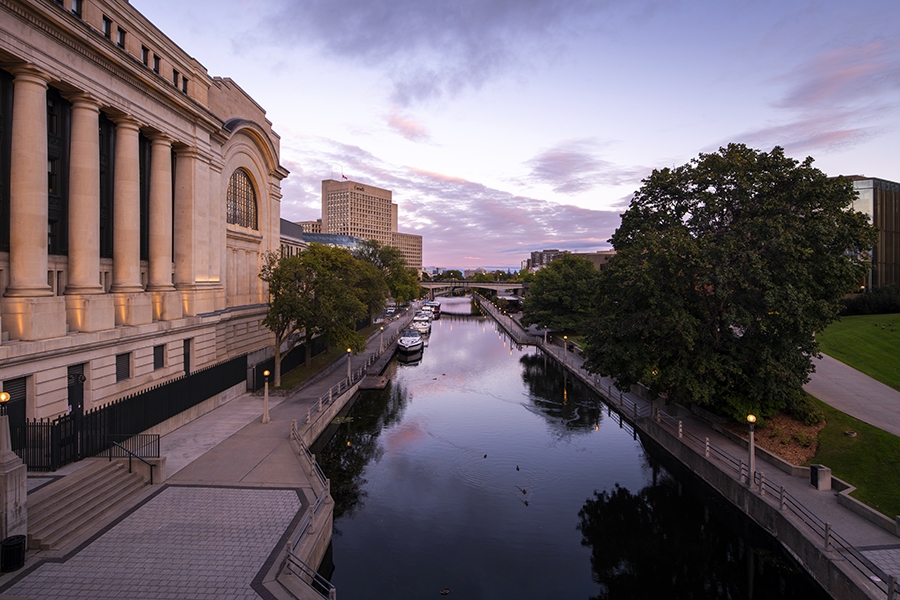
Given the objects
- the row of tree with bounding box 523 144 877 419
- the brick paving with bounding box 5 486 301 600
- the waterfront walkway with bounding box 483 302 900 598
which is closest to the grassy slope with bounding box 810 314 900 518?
the waterfront walkway with bounding box 483 302 900 598

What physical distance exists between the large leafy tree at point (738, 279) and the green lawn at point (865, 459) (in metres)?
2.37

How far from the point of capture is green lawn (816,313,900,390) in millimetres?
33625

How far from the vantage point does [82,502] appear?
53.1 ft

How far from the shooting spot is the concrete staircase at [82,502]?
1446cm

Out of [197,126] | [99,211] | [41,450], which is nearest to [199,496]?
[41,450]

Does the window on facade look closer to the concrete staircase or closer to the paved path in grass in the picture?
the concrete staircase

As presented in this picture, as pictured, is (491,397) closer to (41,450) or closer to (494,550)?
(494,550)

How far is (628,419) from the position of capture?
34312 mm

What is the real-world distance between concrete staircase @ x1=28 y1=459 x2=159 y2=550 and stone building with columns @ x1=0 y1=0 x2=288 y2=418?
15.6 feet

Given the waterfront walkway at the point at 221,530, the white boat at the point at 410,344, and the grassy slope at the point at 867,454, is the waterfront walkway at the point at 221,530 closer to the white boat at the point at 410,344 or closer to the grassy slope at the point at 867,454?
the grassy slope at the point at 867,454

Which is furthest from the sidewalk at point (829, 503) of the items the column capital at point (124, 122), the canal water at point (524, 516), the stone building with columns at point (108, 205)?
the column capital at point (124, 122)

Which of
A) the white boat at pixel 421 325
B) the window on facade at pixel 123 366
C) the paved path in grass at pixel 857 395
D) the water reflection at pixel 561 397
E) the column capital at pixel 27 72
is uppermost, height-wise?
the column capital at pixel 27 72

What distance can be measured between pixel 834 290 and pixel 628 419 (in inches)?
583

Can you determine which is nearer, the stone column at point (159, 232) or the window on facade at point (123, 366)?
the window on facade at point (123, 366)
